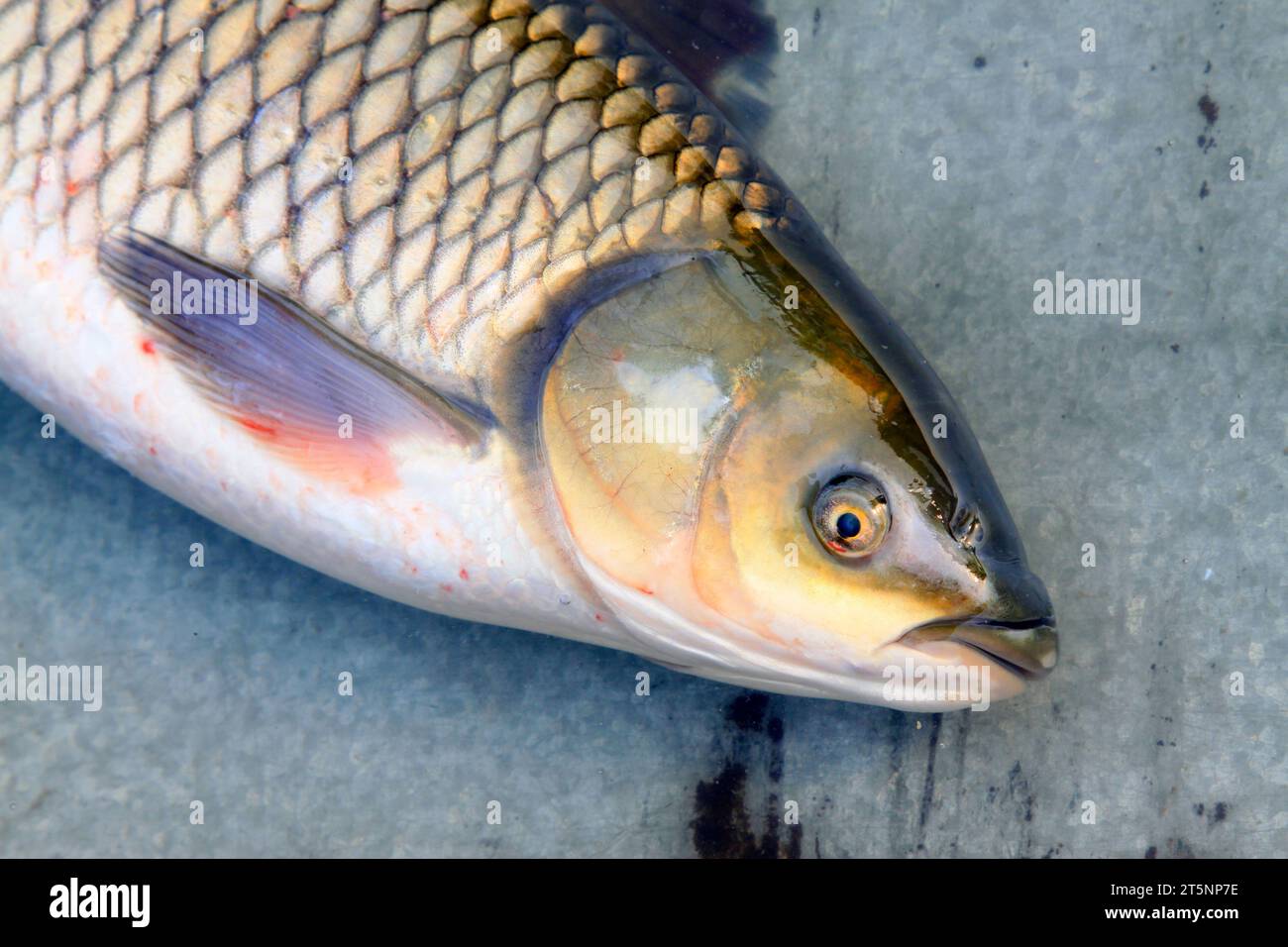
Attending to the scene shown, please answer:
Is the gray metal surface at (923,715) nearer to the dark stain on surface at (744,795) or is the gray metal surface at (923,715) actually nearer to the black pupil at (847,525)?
the dark stain on surface at (744,795)

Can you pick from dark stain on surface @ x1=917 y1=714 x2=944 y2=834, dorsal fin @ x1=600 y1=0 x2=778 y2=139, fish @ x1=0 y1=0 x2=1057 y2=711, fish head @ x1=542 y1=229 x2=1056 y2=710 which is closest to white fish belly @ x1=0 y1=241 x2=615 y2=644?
fish @ x1=0 y1=0 x2=1057 y2=711

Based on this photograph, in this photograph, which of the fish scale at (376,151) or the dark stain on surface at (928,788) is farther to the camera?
the dark stain on surface at (928,788)

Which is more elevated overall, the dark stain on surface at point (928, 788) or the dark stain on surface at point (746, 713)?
the dark stain on surface at point (746, 713)

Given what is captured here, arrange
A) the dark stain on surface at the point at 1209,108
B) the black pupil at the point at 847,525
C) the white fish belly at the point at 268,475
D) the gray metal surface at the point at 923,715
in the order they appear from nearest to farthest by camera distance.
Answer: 1. the black pupil at the point at 847,525
2. the white fish belly at the point at 268,475
3. the gray metal surface at the point at 923,715
4. the dark stain on surface at the point at 1209,108

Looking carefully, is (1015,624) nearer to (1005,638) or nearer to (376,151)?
(1005,638)

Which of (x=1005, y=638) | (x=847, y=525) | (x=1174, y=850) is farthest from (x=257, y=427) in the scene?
(x=1174, y=850)

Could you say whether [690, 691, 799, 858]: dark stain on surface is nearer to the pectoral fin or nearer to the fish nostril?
the fish nostril

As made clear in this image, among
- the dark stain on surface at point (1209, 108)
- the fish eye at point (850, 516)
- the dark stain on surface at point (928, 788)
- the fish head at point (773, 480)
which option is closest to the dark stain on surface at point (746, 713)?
the dark stain on surface at point (928, 788)
